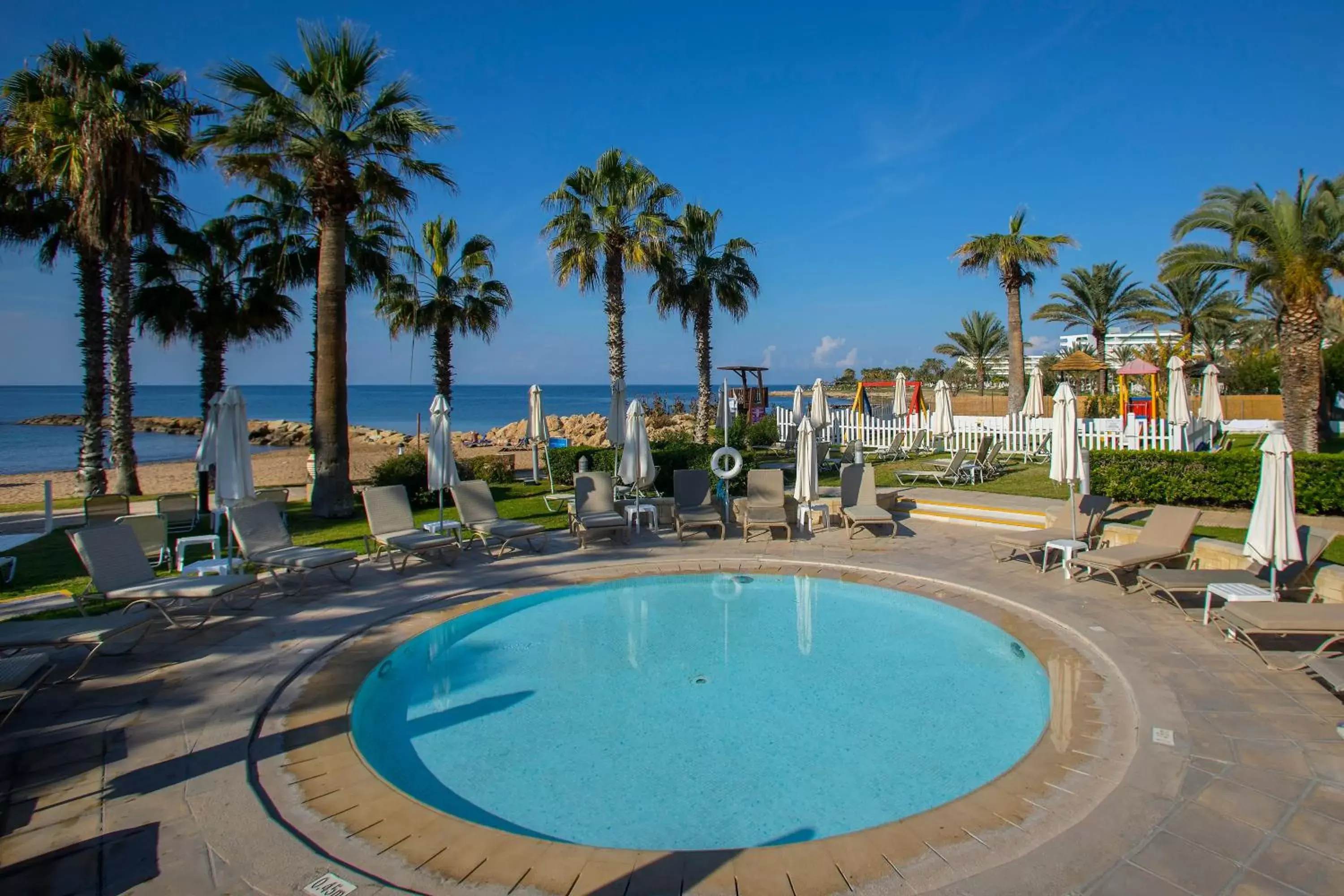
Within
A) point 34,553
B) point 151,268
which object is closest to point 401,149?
point 151,268

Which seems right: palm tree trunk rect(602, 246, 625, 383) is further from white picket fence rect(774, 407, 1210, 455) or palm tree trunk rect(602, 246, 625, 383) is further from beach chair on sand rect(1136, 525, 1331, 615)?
beach chair on sand rect(1136, 525, 1331, 615)

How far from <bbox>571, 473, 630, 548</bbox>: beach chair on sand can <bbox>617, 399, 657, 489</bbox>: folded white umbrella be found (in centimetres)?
35

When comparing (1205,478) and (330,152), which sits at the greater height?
(330,152)

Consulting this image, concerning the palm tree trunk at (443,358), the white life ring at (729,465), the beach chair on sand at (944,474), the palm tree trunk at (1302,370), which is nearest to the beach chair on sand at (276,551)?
the white life ring at (729,465)

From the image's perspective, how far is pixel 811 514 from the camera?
11.7 m

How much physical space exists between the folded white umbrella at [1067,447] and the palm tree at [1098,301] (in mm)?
26343

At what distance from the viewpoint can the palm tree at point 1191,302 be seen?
2981 cm

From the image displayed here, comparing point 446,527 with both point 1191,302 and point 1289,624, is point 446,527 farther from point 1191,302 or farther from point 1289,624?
point 1191,302

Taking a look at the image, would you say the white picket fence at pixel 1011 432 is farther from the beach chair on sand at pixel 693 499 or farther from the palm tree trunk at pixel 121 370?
the palm tree trunk at pixel 121 370

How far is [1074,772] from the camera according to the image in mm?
4133

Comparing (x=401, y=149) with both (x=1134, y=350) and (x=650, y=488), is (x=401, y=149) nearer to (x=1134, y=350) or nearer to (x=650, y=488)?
(x=650, y=488)

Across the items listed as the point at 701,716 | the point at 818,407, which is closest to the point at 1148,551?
the point at 701,716

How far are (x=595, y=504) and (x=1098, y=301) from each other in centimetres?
2997

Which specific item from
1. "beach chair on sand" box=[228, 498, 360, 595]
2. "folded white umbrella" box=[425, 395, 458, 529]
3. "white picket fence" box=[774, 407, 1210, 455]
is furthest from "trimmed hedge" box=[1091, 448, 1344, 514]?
"beach chair on sand" box=[228, 498, 360, 595]
